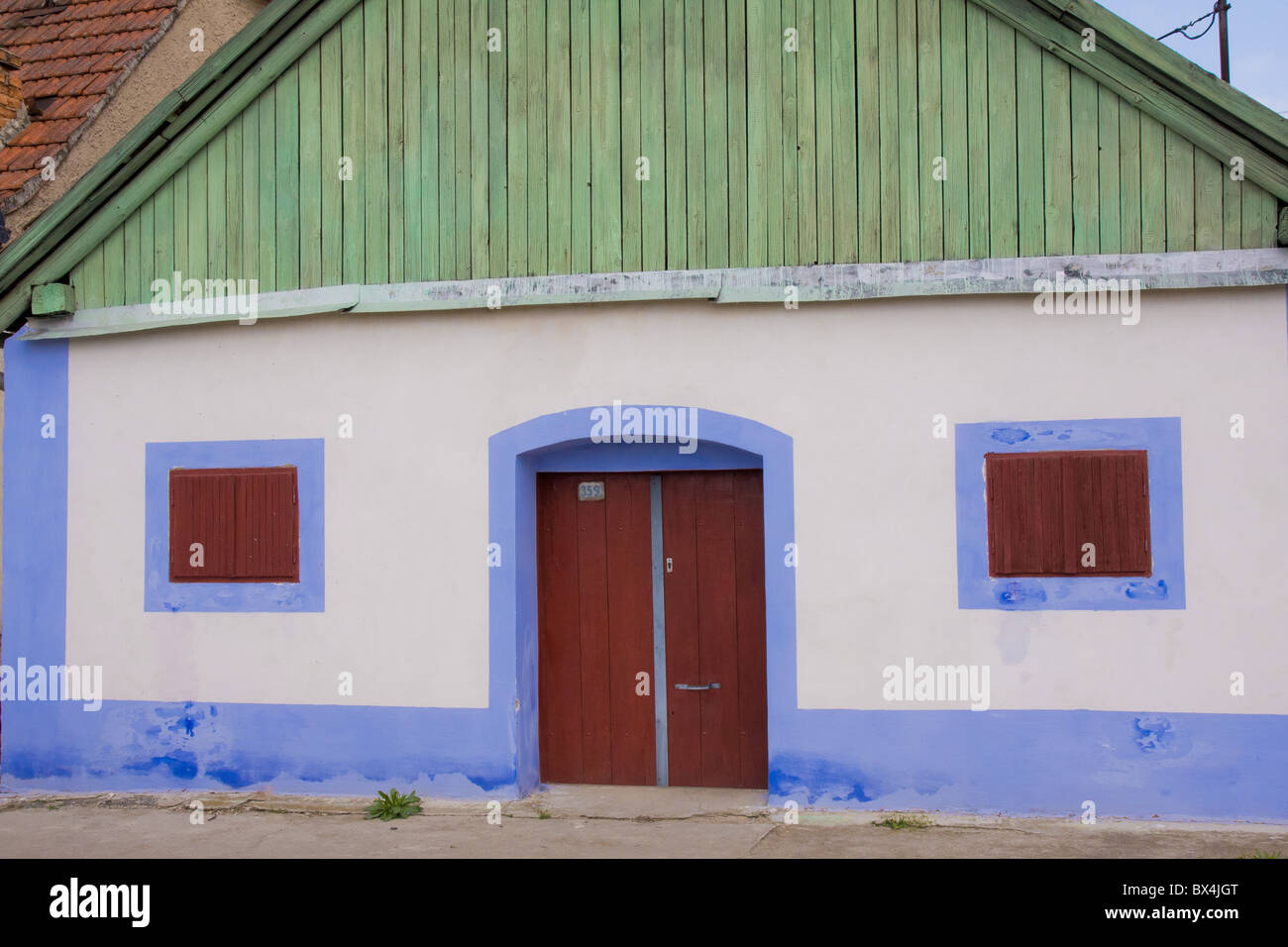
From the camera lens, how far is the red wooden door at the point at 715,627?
7.79 meters

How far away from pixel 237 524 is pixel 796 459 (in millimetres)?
3865

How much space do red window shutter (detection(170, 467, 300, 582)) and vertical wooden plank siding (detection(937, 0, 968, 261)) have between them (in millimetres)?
4640

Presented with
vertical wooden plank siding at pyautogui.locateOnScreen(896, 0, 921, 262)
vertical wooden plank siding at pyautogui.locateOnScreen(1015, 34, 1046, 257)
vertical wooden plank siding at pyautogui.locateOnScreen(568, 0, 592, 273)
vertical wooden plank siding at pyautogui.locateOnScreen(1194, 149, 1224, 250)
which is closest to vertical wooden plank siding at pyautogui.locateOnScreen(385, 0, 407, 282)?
vertical wooden plank siding at pyautogui.locateOnScreen(568, 0, 592, 273)

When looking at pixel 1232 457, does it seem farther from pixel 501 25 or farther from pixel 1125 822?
pixel 501 25

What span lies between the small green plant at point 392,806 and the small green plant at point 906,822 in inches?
116

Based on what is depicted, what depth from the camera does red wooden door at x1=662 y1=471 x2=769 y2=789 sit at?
307 inches

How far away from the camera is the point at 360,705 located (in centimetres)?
777

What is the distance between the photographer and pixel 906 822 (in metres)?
6.93

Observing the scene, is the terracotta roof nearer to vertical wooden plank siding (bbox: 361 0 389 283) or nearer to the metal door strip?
vertical wooden plank siding (bbox: 361 0 389 283)

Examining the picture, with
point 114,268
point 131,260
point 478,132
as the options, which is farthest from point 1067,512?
point 114,268

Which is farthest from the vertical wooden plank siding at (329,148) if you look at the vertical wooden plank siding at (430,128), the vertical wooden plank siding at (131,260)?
the vertical wooden plank siding at (131,260)

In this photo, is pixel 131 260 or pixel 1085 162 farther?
pixel 131 260

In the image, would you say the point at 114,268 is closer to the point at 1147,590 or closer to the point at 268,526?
the point at 268,526

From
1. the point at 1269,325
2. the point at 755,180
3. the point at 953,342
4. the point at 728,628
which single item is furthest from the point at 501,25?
the point at 1269,325
